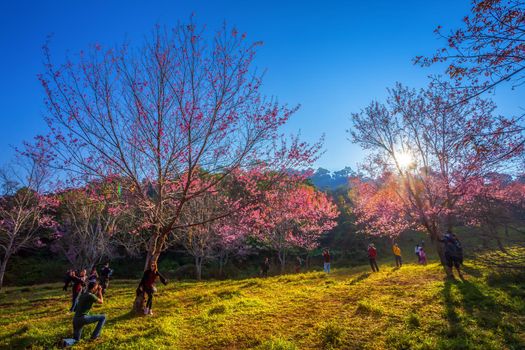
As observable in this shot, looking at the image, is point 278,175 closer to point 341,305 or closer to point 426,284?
point 341,305

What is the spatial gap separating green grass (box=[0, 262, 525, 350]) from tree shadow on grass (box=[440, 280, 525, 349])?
0.06ft

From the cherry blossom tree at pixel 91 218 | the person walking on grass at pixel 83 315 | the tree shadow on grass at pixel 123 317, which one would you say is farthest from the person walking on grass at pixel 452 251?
the cherry blossom tree at pixel 91 218

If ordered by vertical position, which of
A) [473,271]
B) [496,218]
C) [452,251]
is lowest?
[473,271]

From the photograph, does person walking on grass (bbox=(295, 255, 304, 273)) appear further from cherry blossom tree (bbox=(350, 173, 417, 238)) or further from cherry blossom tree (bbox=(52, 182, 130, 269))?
cherry blossom tree (bbox=(52, 182, 130, 269))

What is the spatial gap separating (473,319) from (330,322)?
3.48 m

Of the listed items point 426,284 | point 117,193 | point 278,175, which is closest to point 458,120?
point 426,284

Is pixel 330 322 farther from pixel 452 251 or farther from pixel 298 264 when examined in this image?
pixel 298 264

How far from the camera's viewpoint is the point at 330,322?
7.47 m

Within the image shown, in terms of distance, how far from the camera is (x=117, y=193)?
33.4 ft

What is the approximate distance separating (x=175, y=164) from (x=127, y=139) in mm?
1834

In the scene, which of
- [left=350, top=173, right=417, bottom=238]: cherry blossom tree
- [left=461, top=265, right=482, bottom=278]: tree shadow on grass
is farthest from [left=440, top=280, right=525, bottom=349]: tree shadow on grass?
[left=350, top=173, right=417, bottom=238]: cherry blossom tree

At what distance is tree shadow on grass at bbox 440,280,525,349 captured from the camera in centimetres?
582

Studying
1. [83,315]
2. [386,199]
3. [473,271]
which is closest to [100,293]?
[83,315]

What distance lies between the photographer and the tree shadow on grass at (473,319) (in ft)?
19.1
